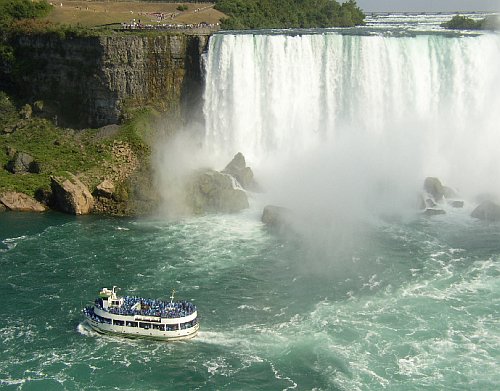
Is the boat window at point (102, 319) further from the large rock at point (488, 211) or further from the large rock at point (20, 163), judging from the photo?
the large rock at point (488, 211)

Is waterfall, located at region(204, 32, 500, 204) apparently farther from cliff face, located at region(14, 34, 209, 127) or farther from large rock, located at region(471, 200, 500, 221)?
large rock, located at region(471, 200, 500, 221)

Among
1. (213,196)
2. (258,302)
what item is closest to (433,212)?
(213,196)

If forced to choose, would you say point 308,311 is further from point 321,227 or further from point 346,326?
point 321,227

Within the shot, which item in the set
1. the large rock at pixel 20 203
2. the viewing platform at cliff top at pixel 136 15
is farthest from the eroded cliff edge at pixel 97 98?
the viewing platform at cliff top at pixel 136 15

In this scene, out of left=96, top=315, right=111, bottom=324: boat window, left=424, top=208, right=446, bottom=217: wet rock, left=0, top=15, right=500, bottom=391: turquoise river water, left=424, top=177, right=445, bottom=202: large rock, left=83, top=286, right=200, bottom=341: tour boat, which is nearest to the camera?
left=0, top=15, right=500, bottom=391: turquoise river water

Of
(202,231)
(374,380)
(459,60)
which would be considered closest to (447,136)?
(459,60)

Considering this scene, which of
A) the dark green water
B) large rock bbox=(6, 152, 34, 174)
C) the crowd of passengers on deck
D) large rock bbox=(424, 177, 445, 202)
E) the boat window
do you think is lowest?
the dark green water

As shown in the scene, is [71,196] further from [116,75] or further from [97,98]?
[116,75]

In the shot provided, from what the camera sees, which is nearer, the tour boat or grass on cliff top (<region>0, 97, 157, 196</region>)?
the tour boat

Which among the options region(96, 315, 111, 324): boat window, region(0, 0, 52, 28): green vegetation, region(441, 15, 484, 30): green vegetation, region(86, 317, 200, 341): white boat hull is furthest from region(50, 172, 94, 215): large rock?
region(441, 15, 484, 30): green vegetation
